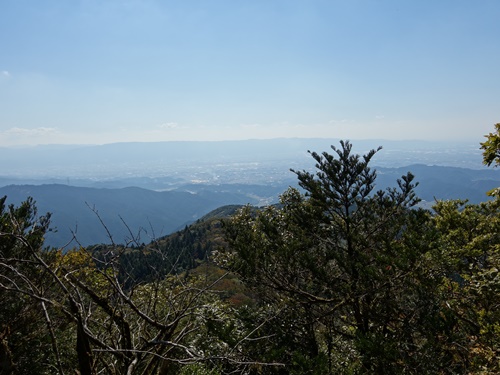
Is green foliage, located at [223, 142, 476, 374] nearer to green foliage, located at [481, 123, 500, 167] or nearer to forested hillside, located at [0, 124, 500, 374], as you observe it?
forested hillside, located at [0, 124, 500, 374]

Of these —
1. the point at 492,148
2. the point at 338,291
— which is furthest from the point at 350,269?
the point at 492,148

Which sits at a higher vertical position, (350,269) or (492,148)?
(492,148)

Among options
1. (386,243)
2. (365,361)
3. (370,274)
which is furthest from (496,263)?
(365,361)

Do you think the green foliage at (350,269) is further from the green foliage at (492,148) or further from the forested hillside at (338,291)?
the green foliage at (492,148)

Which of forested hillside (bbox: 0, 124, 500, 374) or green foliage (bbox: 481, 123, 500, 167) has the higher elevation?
green foliage (bbox: 481, 123, 500, 167)

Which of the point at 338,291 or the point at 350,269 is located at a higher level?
the point at 350,269

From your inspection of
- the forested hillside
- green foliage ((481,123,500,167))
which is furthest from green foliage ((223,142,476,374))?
green foliage ((481,123,500,167))

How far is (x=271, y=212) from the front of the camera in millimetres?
12023

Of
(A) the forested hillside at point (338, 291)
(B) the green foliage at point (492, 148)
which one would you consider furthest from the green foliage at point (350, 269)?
(B) the green foliage at point (492, 148)

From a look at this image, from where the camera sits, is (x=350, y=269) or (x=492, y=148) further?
(x=350, y=269)

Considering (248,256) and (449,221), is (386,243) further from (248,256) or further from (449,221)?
(449,221)

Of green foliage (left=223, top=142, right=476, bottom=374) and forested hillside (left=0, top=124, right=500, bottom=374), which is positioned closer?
forested hillside (left=0, top=124, right=500, bottom=374)

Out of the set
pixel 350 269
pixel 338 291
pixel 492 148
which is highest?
pixel 492 148

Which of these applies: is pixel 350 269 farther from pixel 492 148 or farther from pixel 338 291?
pixel 492 148
